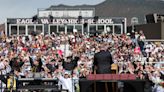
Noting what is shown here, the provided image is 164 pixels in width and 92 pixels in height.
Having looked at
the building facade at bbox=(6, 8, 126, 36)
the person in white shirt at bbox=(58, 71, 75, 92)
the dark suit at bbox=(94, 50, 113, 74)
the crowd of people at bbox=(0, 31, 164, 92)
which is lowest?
the person in white shirt at bbox=(58, 71, 75, 92)

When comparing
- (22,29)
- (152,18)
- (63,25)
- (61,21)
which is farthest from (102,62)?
(152,18)

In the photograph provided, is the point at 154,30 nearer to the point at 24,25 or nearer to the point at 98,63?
the point at 24,25

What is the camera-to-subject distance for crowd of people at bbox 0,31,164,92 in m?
20.5

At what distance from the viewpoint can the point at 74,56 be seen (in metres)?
23.7

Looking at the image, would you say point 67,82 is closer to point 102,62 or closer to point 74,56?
point 102,62

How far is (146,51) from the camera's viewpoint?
2636cm

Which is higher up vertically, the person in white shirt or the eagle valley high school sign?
the eagle valley high school sign

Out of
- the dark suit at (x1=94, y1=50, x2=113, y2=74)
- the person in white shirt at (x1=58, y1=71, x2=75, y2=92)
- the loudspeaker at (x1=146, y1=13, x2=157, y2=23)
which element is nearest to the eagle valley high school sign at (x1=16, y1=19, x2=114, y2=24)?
the loudspeaker at (x1=146, y1=13, x2=157, y2=23)

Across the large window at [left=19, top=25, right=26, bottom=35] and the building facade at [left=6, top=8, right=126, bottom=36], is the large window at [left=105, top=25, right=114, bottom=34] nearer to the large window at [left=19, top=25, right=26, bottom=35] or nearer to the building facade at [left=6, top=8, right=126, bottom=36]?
the building facade at [left=6, top=8, right=126, bottom=36]

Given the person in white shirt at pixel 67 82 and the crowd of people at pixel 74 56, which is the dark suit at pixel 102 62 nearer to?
the person in white shirt at pixel 67 82

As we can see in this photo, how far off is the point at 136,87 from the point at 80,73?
7.66 meters

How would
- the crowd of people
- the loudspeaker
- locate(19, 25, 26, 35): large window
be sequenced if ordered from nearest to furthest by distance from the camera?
1. the crowd of people
2. locate(19, 25, 26, 35): large window
3. the loudspeaker

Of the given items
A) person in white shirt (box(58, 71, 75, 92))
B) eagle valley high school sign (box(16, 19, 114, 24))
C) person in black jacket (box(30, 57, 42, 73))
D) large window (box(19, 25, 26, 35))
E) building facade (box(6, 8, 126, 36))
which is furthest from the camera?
eagle valley high school sign (box(16, 19, 114, 24))

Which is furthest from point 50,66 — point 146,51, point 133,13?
point 133,13
